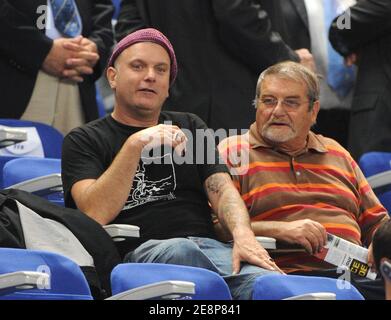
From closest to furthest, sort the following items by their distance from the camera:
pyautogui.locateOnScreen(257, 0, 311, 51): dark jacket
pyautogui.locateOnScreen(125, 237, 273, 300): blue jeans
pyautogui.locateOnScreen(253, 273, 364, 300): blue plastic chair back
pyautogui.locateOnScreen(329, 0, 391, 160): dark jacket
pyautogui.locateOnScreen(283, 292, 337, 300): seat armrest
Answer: pyautogui.locateOnScreen(283, 292, 337, 300): seat armrest
pyautogui.locateOnScreen(253, 273, 364, 300): blue plastic chair back
pyautogui.locateOnScreen(125, 237, 273, 300): blue jeans
pyautogui.locateOnScreen(329, 0, 391, 160): dark jacket
pyautogui.locateOnScreen(257, 0, 311, 51): dark jacket

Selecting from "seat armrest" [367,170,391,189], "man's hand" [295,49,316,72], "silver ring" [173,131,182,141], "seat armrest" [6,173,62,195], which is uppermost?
"man's hand" [295,49,316,72]

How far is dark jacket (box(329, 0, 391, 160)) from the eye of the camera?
5.88 metres

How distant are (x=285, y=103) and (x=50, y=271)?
1.68 meters

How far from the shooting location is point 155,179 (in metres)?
4.42

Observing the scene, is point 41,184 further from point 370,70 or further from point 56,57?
point 370,70

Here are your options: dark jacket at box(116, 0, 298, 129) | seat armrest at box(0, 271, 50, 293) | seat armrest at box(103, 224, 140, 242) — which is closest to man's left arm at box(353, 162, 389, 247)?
dark jacket at box(116, 0, 298, 129)

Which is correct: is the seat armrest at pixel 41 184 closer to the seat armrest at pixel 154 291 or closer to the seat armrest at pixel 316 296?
the seat armrest at pixel 154 291

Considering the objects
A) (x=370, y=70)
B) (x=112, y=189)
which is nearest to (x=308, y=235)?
(x=112, y=189)

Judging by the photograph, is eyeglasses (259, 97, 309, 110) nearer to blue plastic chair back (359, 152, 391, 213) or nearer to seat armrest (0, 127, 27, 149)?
blue plastic chair back (359, 152, 391, 213)

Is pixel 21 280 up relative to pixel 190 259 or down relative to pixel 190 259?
up

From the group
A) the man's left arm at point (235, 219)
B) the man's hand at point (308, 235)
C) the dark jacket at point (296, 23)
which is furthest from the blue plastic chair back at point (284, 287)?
the dark jacket at point (296, 23)

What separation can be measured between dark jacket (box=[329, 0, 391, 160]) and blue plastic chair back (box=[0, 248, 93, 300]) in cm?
272

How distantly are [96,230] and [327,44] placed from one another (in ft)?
8.78
